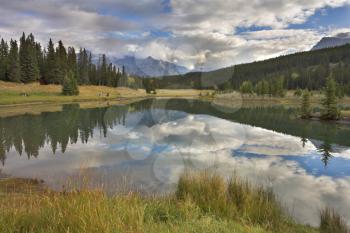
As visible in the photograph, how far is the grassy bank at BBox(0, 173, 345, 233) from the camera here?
17.5 ft

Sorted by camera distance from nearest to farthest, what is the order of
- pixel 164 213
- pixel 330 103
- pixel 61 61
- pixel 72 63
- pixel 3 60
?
pixel 164 213
pixel 330 103
pixel 3 60
pixel 61 61
pixel 72 63

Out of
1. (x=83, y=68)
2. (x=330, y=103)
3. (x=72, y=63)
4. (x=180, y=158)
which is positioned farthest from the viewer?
(x=83, y=68)

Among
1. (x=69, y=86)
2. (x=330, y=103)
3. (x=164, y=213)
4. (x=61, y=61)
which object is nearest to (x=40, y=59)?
(x=61, y=61)

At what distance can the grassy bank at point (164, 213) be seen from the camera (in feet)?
17.5

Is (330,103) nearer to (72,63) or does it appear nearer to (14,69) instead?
(14,69)

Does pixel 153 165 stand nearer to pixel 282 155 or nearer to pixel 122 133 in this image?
pixel 282 155

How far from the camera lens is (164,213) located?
729 cm

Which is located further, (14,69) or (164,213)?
(14,69)

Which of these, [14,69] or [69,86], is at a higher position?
[14,69]

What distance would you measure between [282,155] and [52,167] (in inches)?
633

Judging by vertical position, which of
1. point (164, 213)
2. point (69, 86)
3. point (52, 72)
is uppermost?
point (52, 72)

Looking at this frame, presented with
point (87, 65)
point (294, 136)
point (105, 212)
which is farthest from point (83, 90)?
point (105, 212)

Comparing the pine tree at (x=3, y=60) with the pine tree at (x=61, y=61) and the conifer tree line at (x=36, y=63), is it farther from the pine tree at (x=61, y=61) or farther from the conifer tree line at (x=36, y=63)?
the pine tree at (x=61, y=61)

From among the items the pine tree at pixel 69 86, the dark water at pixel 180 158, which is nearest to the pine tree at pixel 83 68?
the pine tree at pixel 69 86
